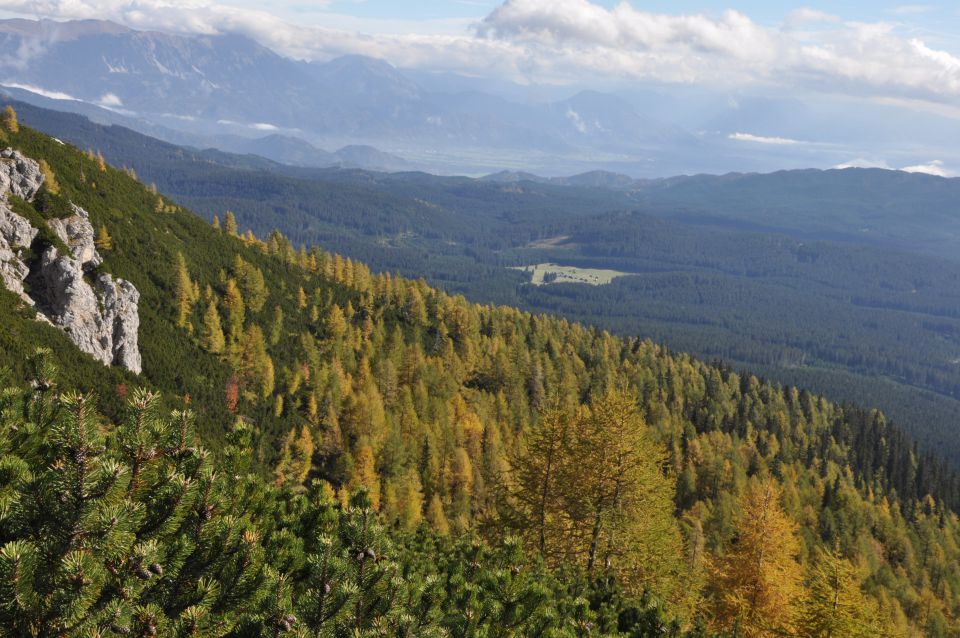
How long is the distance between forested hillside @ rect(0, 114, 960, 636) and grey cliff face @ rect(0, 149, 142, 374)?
4.38 m

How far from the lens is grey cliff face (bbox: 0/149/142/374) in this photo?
78688 mm

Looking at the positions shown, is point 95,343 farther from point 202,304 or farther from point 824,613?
point 824,613

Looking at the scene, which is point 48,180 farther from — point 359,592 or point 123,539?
point 123,539

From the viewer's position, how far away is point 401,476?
83.8 metres

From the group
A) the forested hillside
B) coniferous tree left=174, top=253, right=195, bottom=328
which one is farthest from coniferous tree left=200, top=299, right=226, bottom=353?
coniferous tree left=174, top=253, right=195, bottom=328

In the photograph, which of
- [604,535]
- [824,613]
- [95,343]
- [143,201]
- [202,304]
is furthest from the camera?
[143,201]

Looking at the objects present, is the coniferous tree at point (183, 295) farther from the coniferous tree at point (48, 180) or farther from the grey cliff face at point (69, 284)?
the coniferous tree at point (48, 180)

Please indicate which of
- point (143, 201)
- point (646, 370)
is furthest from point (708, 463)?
point (143, 201)

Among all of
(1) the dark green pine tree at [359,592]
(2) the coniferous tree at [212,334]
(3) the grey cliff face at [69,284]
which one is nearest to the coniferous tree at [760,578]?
(1) the dark green pine tree at [359,592]

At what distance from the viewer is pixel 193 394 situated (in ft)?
287

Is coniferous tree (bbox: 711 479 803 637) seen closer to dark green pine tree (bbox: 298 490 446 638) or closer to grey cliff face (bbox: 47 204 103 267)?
dark green pine tree (bbox: 298 490 446 638)

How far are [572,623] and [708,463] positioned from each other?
112080mm

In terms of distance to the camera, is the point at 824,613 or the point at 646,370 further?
the point at 646,370

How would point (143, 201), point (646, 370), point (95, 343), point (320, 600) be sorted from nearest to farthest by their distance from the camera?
point (320, 600) < point (95, 343) < point (143, 201) < point (646, 370)
